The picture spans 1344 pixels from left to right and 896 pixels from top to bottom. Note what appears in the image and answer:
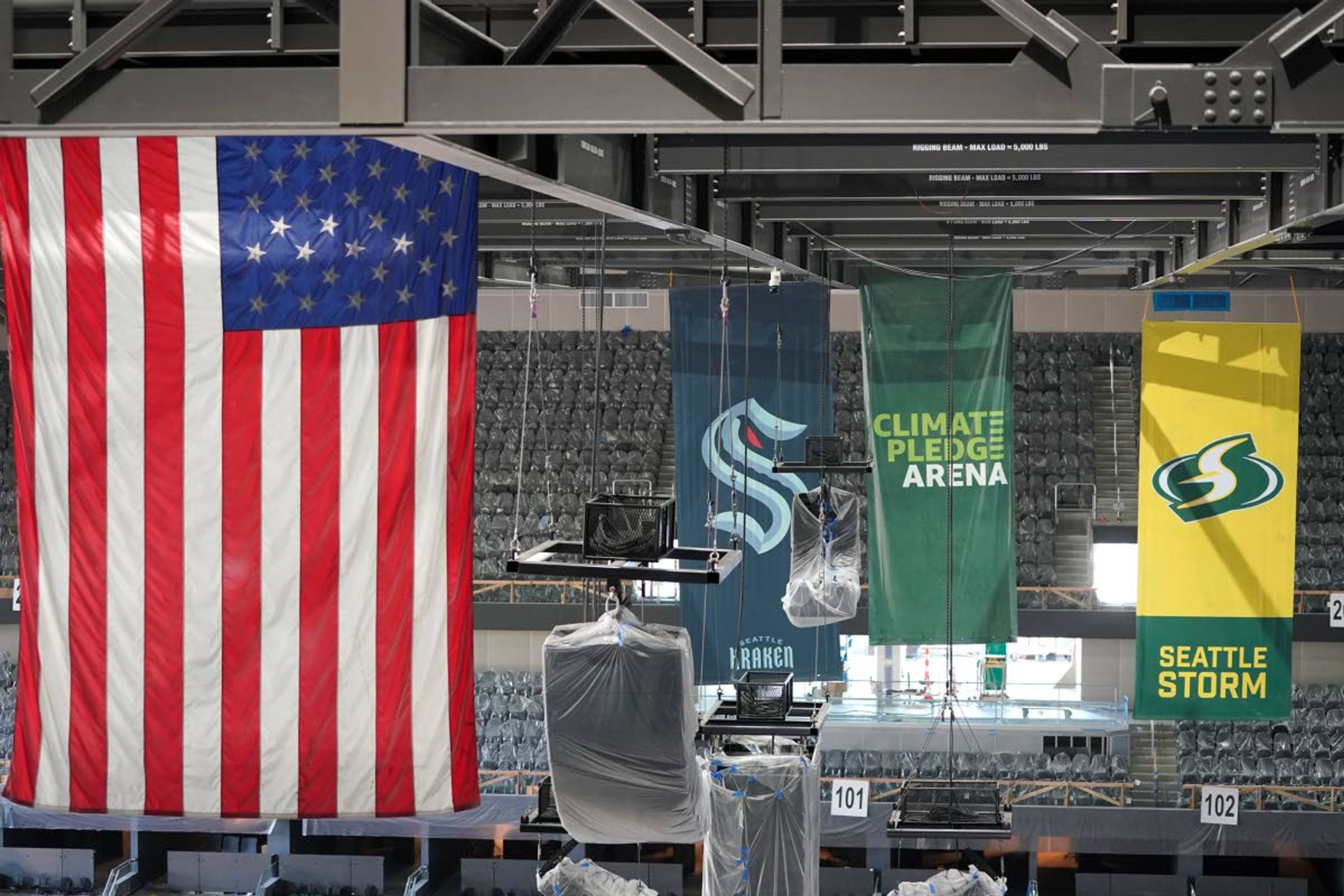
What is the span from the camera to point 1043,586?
825 inches

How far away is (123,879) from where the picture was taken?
756 inches

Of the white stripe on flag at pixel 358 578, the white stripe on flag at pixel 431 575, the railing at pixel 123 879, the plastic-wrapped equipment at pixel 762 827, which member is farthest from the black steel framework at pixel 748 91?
the railing at pixel 123 879

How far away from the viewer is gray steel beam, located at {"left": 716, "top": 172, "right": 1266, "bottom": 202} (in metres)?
Result: 9.48

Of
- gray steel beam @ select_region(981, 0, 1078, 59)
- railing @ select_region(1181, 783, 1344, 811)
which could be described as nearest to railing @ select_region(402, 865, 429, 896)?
railing @ select_region(1181, 783, 1344, 811)

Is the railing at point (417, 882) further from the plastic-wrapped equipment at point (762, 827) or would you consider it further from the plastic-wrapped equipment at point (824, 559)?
the plastic-wrapped equipment at point (762, 827)

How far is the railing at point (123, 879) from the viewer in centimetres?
1880

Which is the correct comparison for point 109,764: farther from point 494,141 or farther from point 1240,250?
point 1240,250

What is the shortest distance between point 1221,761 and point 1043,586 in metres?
3.10

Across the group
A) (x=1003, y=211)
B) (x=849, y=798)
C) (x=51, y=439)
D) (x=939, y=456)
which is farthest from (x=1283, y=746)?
(x=51, y=439)

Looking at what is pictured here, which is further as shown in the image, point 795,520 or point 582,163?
point 795,520

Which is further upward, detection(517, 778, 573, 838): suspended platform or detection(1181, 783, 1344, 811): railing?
detection(517, 778, 573, 838): suspended platform

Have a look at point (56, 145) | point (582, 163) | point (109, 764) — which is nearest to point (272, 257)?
point (56, 145)

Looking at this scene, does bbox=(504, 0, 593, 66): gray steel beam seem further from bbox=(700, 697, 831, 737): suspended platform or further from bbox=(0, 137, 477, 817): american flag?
bbox=(700, 697, 831, 737): suspended platform

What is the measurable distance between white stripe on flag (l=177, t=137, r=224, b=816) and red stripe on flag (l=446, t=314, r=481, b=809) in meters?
0.93
